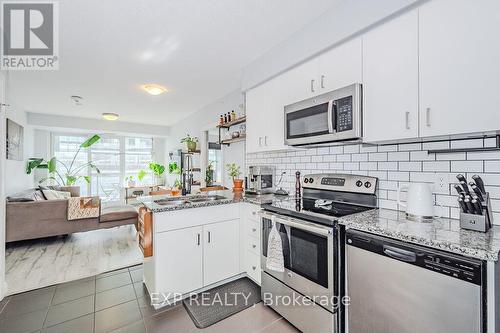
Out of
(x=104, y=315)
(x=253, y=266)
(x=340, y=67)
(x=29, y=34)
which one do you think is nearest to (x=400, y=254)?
(x=340, y=67)

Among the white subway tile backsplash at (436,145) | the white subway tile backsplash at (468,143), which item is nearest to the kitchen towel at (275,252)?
the white subway tile backsplash at (436,145)

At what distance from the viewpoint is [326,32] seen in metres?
1.92

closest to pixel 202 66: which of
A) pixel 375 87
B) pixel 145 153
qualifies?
pixel 375 87

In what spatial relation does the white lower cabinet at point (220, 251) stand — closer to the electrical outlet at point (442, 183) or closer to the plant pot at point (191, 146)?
the electrical outlet at point (442, 183)

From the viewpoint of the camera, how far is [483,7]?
1.15 m

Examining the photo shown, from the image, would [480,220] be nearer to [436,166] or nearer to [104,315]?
[436,166]

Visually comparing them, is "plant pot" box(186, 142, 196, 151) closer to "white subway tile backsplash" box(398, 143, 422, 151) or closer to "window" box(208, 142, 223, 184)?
"window" box(208, 142, 223, 184)

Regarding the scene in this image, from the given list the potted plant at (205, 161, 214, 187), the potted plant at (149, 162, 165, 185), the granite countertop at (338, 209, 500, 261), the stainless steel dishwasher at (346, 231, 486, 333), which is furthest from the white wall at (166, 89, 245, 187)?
the stainless steel dishwasher at (346, 231, 486, 333)

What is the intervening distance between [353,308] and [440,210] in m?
0.87

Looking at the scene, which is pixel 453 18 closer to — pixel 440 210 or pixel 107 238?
pixel 440 210

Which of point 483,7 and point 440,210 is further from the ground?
point 483,7

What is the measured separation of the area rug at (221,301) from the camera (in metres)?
1.91

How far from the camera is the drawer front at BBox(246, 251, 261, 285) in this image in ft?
7.58

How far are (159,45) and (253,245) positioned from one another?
93.2 inches
